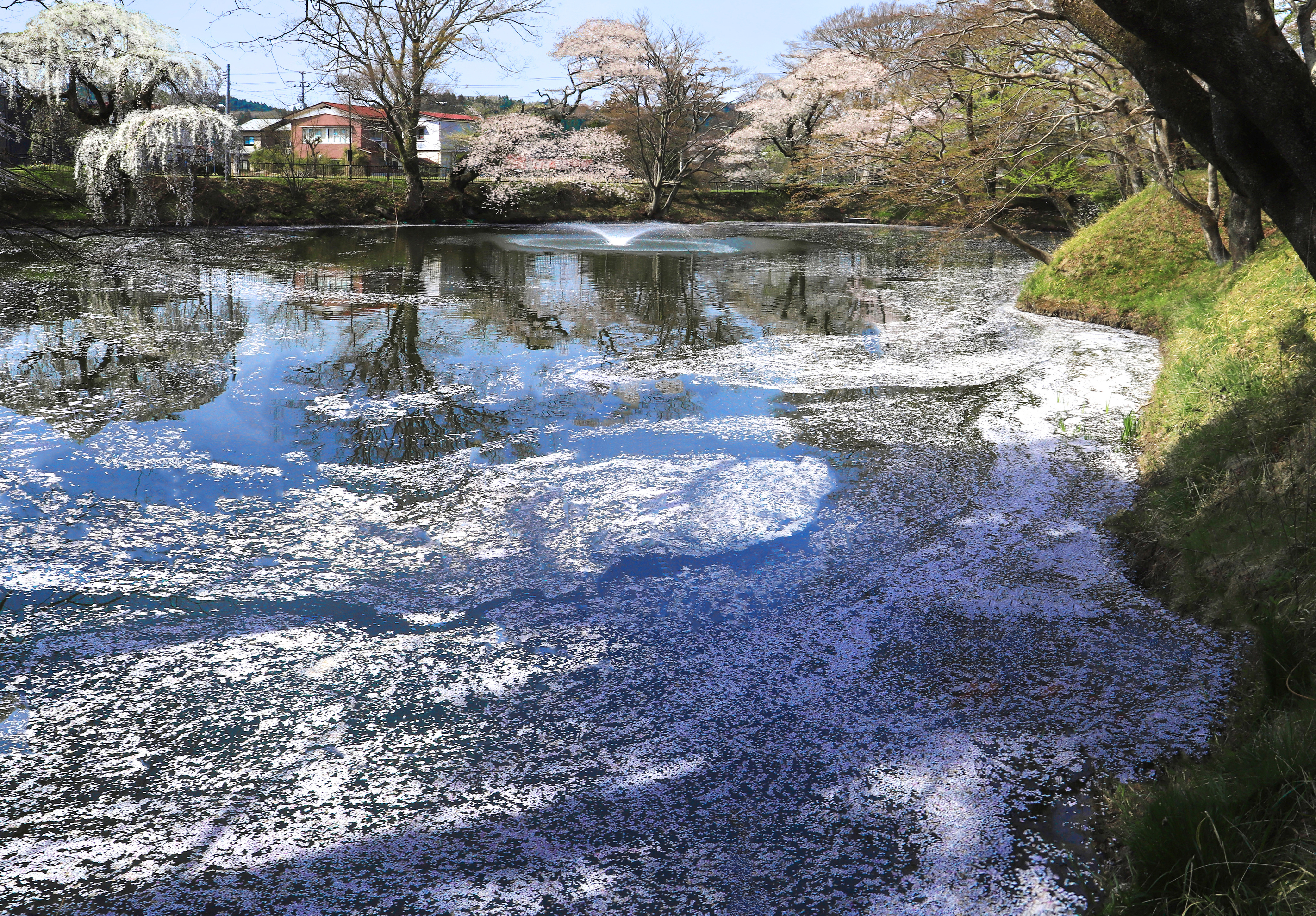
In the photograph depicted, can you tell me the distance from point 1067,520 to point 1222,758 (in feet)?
7.92

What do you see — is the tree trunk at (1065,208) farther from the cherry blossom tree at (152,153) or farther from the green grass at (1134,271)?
the cherry blossom tree at (152,153)

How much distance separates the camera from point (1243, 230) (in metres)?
8.77

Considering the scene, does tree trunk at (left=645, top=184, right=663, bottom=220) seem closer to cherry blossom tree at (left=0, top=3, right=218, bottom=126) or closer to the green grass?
cherry blossom tree at (left=0, top=3, right=218, bottom=126)

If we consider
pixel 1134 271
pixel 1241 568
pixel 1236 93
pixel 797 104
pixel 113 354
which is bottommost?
pixel 1241 568

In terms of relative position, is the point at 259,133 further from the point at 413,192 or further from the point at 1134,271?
the point at 1134,271

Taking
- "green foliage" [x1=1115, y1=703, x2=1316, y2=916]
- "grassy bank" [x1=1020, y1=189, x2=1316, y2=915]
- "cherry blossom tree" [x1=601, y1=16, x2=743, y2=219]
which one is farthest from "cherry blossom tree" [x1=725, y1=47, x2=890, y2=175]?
"green foliage" [x1=1115, y1=703, x2=1316, y2=916]

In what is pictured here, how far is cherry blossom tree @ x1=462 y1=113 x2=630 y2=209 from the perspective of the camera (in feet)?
96.1

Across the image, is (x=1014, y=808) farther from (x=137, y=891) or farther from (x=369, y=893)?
(x=137, y=891)

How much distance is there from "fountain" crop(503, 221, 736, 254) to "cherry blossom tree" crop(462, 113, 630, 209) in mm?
1947

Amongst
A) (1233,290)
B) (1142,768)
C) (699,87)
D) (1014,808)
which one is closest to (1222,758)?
(1142,768)

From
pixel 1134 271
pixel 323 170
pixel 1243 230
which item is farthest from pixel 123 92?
pixel 1243 230

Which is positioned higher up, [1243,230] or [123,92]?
[123,92]

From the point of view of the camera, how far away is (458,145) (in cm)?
4331

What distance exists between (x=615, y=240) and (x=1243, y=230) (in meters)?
17.3
